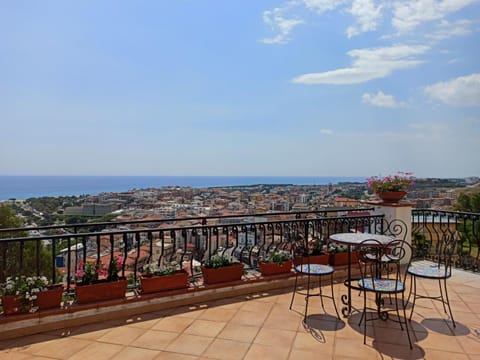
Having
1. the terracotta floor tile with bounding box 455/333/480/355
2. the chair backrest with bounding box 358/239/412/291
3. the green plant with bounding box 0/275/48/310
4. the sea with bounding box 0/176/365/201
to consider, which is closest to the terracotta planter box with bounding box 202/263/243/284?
the chair backrest with bounding box 358/239/412/291

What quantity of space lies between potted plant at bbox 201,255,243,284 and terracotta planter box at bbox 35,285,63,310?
1.43 meters

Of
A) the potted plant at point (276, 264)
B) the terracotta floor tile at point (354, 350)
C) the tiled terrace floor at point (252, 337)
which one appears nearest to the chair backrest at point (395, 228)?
the tiled terrace floor at point (252, 337)

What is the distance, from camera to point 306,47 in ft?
22.7

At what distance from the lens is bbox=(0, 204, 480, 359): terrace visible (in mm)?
2398

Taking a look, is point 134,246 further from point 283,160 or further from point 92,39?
point 283,160

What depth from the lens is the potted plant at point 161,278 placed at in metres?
3.29

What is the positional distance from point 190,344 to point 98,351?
2.23 ft

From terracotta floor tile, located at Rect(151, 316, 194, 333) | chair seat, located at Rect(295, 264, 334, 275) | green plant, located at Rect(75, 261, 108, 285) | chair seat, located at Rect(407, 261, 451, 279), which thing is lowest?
terracotta floor tile, located at Rect(151, 316, 194, 333)

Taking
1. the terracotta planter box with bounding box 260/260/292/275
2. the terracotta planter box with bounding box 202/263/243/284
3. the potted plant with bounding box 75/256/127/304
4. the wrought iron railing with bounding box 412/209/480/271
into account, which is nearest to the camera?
the potted plant with bounding box 75/256/127/304

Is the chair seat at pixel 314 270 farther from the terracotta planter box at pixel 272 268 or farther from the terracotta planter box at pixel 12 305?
the terracotta planter box at pixel 12 305

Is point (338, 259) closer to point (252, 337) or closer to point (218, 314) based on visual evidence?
point (218, 314)

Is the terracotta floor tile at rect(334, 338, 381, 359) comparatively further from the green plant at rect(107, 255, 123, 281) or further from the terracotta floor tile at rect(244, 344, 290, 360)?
the green plant at rect(107, 255, 123, 281)

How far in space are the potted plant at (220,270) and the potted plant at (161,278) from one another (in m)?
0.27

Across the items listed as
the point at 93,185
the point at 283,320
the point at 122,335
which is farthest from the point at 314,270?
the point at 93,185
